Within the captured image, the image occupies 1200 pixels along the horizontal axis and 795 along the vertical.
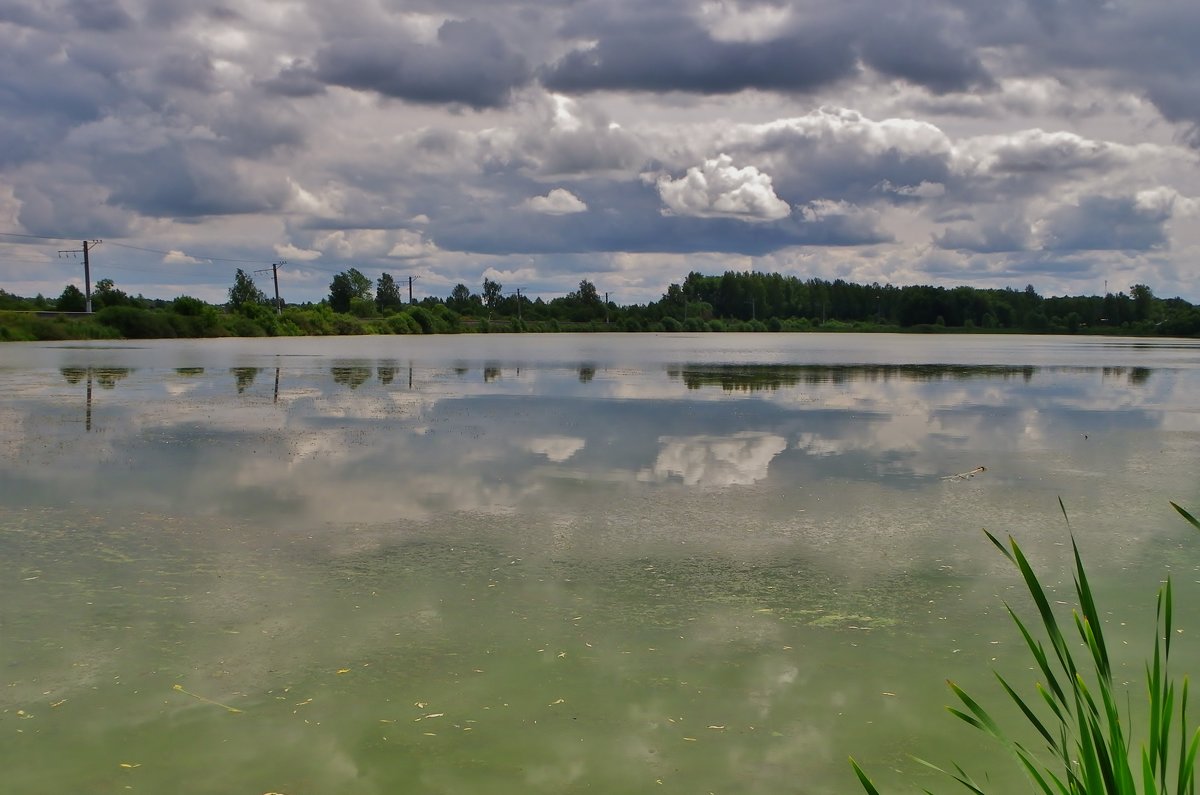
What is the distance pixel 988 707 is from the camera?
226 inches

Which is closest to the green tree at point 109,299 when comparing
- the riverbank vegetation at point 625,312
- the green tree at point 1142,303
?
the riverbank vegetation at point 625,312

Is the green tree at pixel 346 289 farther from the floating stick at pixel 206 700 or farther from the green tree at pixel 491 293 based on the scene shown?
the floating stick at pixel 206 700

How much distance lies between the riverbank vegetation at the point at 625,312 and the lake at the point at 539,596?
6415 centimetres

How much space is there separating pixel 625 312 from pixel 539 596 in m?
156

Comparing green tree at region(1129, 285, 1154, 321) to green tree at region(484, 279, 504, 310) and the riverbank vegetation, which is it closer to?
the riverbank vegetation

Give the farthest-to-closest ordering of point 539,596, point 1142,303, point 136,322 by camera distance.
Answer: point 1142,303 < point 136,322 < point 539,596

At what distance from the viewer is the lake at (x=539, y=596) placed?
5.14 metres

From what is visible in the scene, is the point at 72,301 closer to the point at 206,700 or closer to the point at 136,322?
the point at 136,322

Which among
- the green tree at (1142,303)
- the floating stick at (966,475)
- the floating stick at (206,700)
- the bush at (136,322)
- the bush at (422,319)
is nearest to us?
the floating stick at (206,700)

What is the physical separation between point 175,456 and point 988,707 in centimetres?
1218

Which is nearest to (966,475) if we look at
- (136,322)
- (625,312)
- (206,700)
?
(206,700)

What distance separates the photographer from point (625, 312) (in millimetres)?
163250

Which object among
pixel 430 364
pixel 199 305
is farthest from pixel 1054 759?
pixel 199 305

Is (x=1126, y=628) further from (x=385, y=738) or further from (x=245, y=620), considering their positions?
(x=245, y=620)
